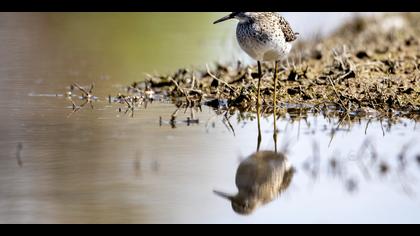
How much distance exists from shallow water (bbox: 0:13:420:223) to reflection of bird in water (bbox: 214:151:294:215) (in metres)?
0.07

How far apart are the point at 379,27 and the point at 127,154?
9315 mm

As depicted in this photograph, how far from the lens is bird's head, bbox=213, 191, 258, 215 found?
5.54m

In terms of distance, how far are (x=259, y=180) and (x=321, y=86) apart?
148 inches

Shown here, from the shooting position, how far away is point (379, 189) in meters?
5.96

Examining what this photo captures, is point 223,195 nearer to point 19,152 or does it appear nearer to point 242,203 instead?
point 242,203

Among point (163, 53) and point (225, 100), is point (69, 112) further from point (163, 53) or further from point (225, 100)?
point (163, 53)

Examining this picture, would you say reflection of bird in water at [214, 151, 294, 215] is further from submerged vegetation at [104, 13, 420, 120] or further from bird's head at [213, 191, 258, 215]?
submerged vegetation at [104, 13, 420, 120]

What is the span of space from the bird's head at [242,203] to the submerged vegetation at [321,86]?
119 inches

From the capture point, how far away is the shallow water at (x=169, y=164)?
5.44m

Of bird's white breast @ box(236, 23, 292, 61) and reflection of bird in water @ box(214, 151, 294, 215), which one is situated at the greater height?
bird's white breast @ box(236, 23, 292, 61)

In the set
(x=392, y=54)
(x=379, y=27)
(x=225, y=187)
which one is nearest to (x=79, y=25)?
(x=379, y=27)

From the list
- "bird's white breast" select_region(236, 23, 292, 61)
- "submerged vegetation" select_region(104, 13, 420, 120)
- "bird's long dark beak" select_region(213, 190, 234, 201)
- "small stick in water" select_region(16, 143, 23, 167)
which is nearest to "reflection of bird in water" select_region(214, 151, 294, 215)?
"bird's long dark beak" select_region(213, 190, 234, 201)

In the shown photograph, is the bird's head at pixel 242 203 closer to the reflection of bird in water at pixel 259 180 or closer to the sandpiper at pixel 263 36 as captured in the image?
the reflection of bird in water at pixel 259 180

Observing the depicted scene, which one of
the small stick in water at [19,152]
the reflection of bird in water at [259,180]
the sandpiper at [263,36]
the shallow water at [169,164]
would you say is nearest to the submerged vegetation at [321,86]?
the shallow water at [169,164]
